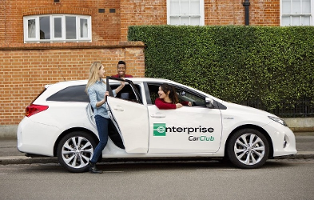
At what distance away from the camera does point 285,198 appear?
Result: 7379 millimetres

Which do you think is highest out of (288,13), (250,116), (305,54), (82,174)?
(288,13)

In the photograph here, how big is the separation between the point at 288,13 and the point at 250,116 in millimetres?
10005

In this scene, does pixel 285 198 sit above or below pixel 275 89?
below

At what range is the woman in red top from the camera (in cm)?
997

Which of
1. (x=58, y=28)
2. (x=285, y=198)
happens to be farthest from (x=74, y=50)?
(x=285, y=198)

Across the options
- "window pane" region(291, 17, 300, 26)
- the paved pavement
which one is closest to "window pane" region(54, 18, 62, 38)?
the paved pavement

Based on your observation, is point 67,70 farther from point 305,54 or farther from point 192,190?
point 192,190

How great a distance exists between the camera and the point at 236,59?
52.6 feet

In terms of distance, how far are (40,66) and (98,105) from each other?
263 inches

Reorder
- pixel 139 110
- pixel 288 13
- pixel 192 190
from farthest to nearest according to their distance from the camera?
1. pixel 288 13
2. pixel 139 110
3. pixel 192 190

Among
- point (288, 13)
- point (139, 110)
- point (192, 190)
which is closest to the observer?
point (192, 190)

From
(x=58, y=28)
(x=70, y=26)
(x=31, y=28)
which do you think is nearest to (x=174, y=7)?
(x=70, y=26)

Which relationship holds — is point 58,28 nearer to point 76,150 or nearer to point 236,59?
point 236,59

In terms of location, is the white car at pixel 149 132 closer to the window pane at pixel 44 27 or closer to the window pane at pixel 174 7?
the window pane at pixel 174 7
